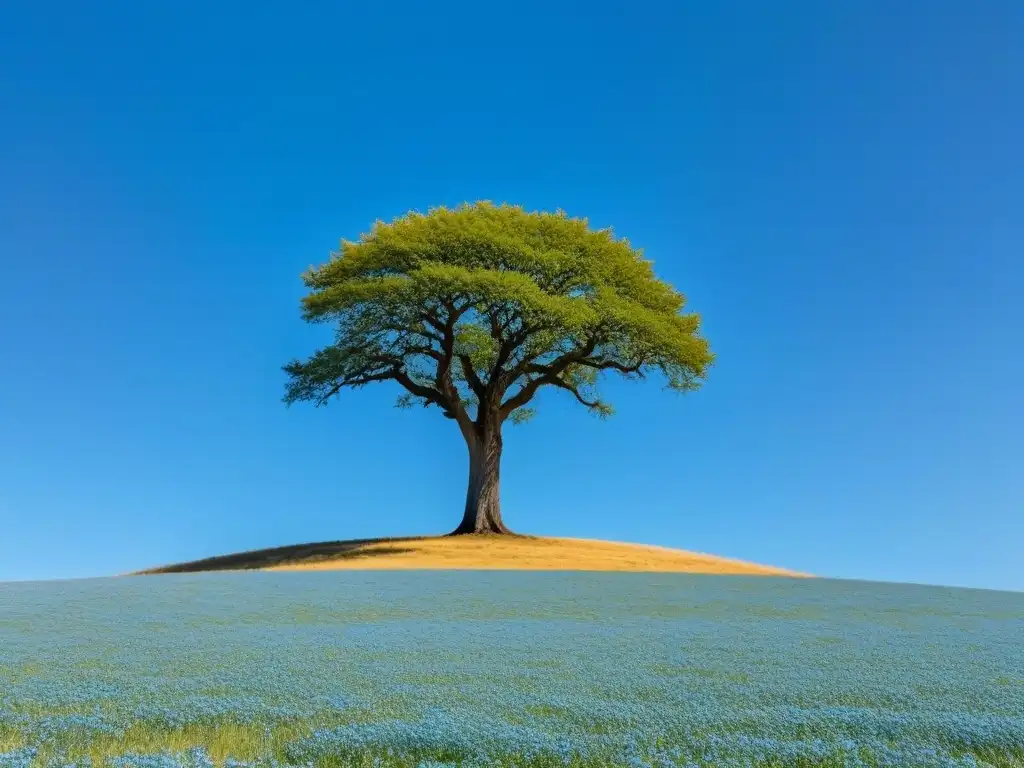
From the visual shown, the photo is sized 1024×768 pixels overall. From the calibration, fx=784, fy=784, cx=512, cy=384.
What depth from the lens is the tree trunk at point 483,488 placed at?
24.0m

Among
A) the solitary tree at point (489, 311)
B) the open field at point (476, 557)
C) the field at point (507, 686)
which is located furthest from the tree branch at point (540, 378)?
the field at point (507, 686)

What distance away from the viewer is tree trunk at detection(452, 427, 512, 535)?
23969 millimetres

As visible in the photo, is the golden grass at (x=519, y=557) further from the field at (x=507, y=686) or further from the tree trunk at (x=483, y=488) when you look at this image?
the field at (x=507, y=686)

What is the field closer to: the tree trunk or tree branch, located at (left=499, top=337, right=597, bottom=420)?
the tree trunk

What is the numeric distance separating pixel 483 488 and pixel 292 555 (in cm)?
599

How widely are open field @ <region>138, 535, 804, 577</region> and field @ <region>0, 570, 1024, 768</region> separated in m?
9.75

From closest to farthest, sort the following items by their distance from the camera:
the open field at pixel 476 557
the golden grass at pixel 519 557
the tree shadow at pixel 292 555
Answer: the golden grass at pixel 519 557, the open field at pixel 476 557, the tree shadow at pixel 292 555

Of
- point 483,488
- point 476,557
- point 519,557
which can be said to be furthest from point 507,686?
point 483,488

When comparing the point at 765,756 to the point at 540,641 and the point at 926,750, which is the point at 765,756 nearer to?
the point at 926,750

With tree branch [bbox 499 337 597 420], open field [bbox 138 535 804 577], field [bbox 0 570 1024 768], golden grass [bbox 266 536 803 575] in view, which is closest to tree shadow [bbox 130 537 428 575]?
open field [bbox 138 535 804 577]

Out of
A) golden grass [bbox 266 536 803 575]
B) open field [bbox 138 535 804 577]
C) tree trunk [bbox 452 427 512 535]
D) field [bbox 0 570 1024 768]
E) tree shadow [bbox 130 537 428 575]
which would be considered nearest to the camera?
field [bbox 0 570 1024 768]

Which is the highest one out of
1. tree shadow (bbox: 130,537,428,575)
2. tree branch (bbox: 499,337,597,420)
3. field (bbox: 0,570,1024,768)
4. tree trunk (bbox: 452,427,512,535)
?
tree branch (bbox: 499,337,597,420)

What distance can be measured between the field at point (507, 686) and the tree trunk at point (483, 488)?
51.0 ft

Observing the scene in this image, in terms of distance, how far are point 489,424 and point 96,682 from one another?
785 inches
